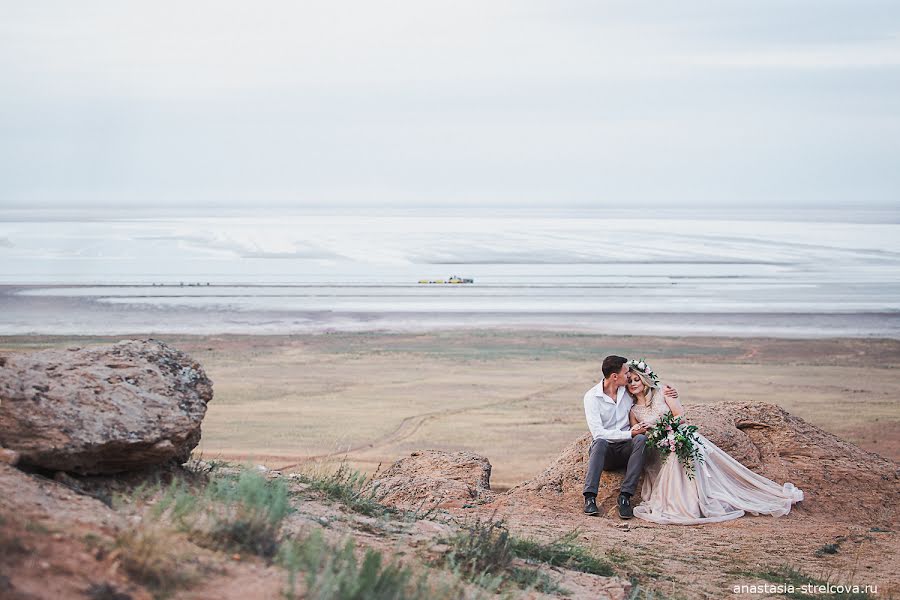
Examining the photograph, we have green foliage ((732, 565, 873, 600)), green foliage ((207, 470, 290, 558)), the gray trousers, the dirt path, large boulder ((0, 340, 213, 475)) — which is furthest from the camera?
the dirt path

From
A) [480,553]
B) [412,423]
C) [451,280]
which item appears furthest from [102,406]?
[451,280]

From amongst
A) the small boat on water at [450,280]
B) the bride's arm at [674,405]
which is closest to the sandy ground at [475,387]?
the bride's arm at [674,405]

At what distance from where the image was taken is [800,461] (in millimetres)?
10125

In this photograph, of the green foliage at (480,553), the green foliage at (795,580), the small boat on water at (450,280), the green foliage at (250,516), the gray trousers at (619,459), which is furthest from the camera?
the small boat on water at (450,280)

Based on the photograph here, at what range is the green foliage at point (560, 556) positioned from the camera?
20.8 feet

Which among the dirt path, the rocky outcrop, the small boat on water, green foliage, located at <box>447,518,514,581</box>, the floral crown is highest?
the floral crown

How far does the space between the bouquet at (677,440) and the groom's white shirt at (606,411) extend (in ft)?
1.37

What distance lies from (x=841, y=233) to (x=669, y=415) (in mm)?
80117

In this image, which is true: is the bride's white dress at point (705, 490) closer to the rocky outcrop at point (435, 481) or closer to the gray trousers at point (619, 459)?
the gray trousers at point (619, 459)

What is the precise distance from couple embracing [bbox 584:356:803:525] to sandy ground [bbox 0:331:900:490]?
4164mm

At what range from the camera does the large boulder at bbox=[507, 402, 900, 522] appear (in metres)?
9.52

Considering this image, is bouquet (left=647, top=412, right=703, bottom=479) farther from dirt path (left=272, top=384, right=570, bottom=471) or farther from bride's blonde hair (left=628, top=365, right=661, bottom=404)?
dirt path (left=272, top=384, right=570, bottom=471)

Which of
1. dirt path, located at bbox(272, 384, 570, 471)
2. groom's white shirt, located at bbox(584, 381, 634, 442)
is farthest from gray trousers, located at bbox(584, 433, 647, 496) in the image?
dirt path, located at bbox(272, 384, 570, 471)

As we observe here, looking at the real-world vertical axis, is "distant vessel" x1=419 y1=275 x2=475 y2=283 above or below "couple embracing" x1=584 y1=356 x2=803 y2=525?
below
